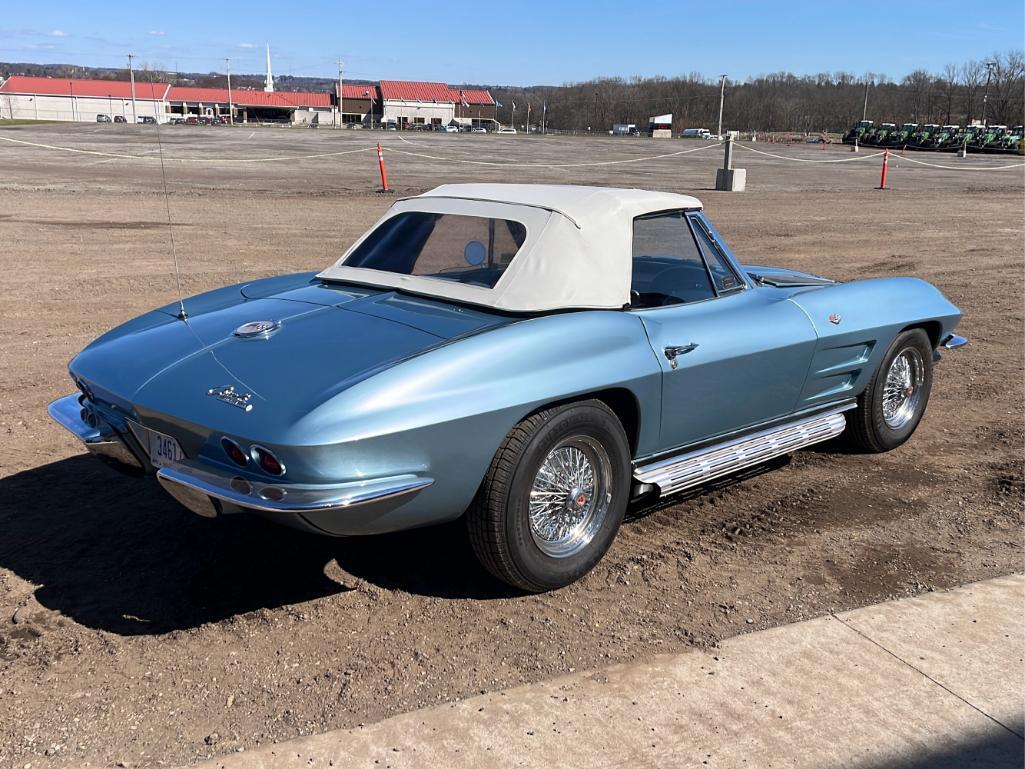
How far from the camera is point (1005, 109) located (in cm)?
9681

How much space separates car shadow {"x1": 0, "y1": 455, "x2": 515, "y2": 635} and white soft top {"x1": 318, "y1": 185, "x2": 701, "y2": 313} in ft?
3.27

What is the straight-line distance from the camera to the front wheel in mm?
3164

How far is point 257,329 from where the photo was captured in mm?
3441

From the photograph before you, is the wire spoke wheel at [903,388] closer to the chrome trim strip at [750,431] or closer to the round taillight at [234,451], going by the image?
the chrome trim strip at [750,431]

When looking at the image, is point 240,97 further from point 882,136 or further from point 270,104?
point 882,136

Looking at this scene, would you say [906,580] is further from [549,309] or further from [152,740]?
[152,740]

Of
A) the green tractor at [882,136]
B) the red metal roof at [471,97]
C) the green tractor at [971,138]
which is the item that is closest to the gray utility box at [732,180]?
the green tractor at [971,138]

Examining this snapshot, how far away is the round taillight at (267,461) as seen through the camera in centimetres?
279

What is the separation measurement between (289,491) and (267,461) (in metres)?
0.13

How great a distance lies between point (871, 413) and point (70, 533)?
409cm

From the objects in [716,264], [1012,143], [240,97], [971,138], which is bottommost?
[716,264]

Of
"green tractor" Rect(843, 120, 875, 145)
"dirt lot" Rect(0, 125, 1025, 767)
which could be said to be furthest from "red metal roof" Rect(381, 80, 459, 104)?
"dirt lot" Rect(0, 125, 1025, 767)

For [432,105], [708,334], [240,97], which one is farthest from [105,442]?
[240,97]

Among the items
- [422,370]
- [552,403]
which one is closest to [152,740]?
[422,370]
